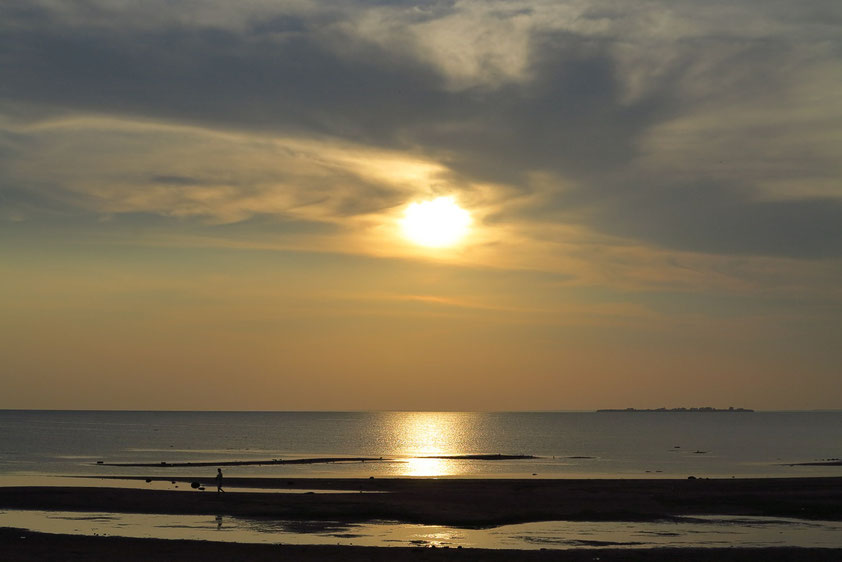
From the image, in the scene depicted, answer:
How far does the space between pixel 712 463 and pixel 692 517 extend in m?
65.9

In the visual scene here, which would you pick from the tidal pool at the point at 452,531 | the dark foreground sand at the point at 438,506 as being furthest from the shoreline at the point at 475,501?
the tidal pool at the point at 452,531

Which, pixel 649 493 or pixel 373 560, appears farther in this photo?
pixel 649 493

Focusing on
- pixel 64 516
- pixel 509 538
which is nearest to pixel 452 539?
pixel 509 538

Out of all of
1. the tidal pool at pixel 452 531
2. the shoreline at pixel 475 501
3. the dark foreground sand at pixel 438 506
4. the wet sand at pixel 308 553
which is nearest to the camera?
the wet sand at pixel 308 553

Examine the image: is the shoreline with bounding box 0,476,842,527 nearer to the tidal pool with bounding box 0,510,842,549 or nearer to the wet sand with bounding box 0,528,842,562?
the tidal pool with bounding box 0,510,842,549

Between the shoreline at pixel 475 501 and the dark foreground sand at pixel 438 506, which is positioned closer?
the dark foreground sand at pixel 438 506

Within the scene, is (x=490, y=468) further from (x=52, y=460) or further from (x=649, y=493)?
(x=52, y=460)

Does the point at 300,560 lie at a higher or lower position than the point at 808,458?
lower

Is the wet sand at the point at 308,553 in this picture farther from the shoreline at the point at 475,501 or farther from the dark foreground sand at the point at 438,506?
the shoreline at the point at 475,501

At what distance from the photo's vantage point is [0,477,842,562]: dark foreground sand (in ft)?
130

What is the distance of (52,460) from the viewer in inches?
4377

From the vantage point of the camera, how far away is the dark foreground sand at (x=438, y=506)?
130 feet

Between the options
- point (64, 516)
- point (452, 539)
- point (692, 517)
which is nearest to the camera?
point (452, 539)

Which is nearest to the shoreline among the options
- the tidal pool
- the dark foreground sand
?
the dark foreground sand
